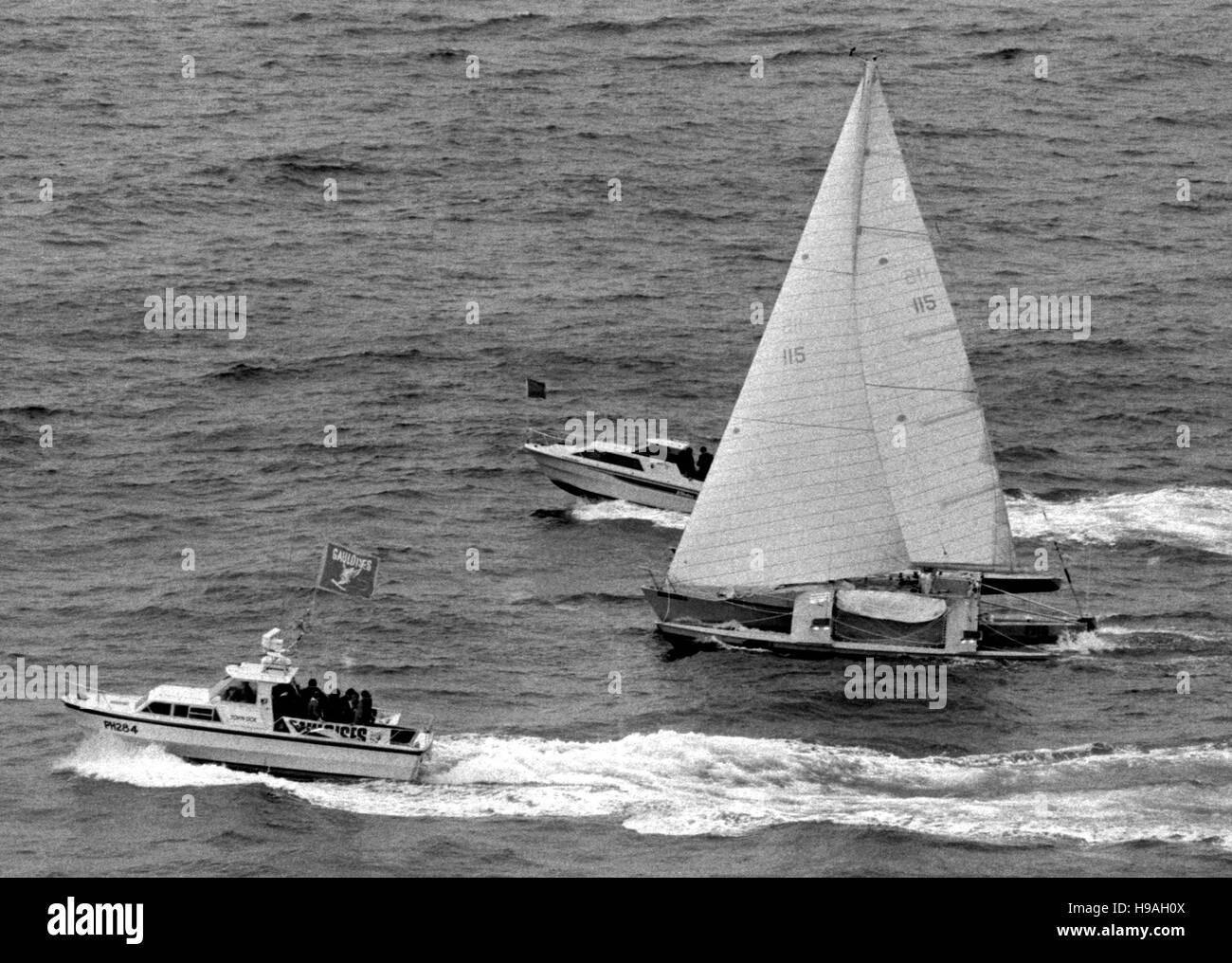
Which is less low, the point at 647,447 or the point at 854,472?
the point at 647,447

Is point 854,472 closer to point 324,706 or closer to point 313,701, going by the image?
point 324,706

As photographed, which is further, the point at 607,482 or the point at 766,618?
the point at 607,482

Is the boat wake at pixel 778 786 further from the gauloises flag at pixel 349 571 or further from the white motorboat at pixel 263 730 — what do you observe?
the gauloises flag at pixel 349 571

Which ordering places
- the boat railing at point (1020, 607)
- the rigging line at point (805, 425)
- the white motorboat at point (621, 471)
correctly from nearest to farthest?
the rigging line at point (805, 425)
the boat railing at point (1020, 607)
the white motorboat at point (621, 471)

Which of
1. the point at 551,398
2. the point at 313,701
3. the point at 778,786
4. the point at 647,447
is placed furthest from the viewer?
the point at 551,398

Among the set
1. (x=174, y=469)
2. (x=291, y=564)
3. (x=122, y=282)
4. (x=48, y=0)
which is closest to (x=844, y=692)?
(x=291, y=564)

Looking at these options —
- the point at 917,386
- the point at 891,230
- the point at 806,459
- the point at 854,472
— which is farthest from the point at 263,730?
the point at 891,230

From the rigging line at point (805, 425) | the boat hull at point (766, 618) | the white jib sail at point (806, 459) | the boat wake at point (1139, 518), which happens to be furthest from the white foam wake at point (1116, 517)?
the rigging line at point (805, 425)
